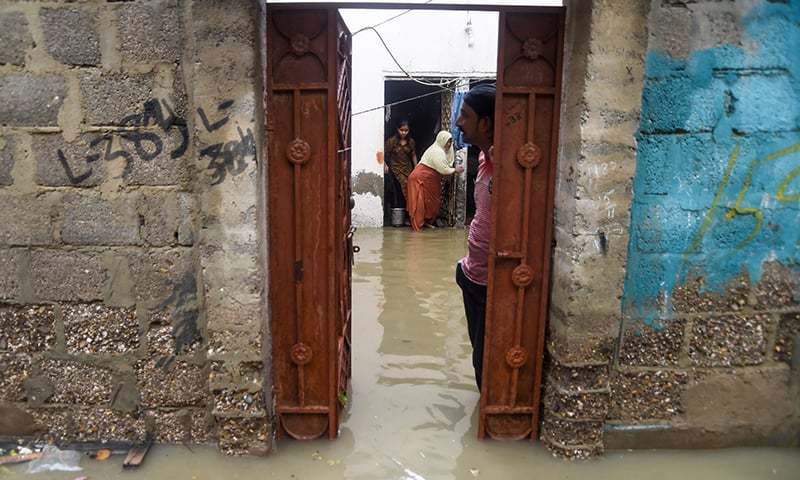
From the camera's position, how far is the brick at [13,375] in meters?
2.80

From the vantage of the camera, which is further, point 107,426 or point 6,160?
point 107,426

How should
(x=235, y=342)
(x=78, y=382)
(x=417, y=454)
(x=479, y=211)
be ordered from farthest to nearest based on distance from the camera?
1. (x=479, y=211)
2. (x=417, y=454)
3. (x=78, y=382)
4. (x=235, y=342)

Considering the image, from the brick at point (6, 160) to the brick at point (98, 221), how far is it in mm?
263

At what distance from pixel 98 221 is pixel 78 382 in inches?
30.8

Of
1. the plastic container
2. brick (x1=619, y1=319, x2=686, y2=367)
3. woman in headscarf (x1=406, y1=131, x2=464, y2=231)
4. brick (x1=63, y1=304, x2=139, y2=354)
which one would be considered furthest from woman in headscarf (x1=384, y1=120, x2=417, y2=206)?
brick (x1=63, y1=304, x2=139, y2=354)

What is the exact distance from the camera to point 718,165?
274 centimetres

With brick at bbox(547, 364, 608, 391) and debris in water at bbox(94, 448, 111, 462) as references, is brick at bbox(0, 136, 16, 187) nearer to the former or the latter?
debris in water at bbox(94, 448, 111, 462)

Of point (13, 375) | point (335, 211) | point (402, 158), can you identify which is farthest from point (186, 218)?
point (402, 158)

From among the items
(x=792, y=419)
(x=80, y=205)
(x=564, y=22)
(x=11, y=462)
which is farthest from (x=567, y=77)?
(x=11, y=462)

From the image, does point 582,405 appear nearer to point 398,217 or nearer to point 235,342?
point 235,342

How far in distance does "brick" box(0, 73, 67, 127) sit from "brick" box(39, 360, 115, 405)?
111 centimetres

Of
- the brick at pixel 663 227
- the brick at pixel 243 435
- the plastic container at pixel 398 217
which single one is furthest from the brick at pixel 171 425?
the plastic container at pixel 398 217

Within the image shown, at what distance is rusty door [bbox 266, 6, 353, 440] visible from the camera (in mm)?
2670

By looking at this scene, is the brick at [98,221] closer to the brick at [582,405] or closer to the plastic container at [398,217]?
the brick at [582,405]
